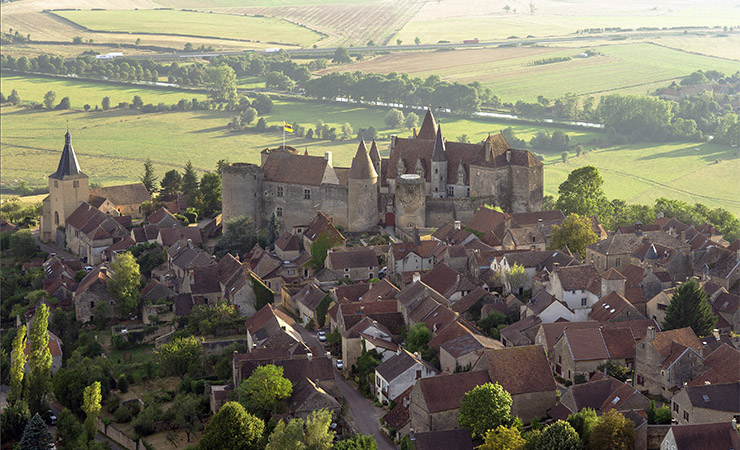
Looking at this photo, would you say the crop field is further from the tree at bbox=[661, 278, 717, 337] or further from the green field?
the tree at bbox=[661, 278, 717, 337]

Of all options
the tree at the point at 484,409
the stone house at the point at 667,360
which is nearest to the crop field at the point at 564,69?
the stone house at the point at 667,360

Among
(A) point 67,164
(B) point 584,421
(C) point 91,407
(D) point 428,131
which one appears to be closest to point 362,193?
(D) point 428,131

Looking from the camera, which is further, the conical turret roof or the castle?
the castle

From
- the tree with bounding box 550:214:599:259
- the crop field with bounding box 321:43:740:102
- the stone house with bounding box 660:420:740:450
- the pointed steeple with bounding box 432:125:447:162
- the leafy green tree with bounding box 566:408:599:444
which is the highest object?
the pointed steeple with bounding box 432:125:447:162

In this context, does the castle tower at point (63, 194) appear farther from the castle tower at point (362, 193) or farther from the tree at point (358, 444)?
the tree at point (358, 444)

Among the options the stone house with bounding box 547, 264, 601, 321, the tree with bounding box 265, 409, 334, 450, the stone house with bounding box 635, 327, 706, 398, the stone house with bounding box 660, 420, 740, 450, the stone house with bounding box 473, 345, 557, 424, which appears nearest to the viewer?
the stone house with bounding box 660, 420, 740, 450

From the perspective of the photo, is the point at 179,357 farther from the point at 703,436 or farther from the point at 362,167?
the point at 703,436

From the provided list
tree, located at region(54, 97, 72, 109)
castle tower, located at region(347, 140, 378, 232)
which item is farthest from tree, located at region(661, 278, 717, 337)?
tree, located at region(54, 97, 72, 109)

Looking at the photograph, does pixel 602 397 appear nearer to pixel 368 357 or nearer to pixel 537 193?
pixel 368 357
